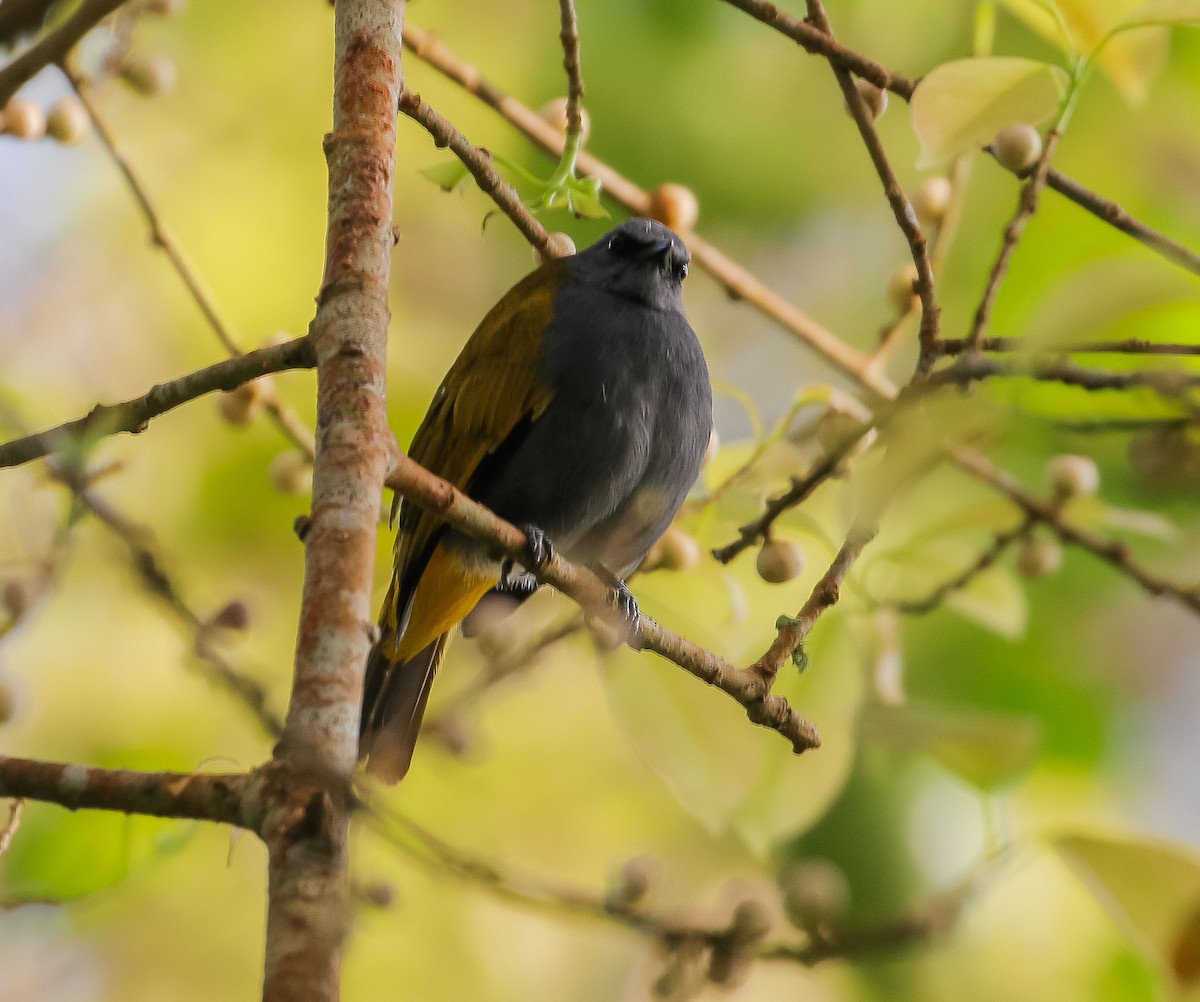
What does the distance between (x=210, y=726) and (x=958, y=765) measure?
8.72ft

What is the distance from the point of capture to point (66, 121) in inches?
129

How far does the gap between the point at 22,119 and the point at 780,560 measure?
1846mm

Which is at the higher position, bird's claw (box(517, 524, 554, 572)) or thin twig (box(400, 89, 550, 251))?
thin twig (box(400, 89, 550, 251))

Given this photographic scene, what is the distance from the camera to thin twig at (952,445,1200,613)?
283 centimetres

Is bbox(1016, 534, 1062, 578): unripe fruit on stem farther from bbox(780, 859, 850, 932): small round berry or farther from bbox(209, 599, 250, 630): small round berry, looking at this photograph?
bbox(209, 599, 250, 630): small round berry

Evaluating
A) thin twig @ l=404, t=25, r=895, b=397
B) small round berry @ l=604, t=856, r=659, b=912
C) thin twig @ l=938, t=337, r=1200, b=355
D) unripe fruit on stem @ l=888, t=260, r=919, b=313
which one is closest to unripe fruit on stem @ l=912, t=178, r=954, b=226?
unripe fruit on stem @ l=888, t=260, r=919, b=313

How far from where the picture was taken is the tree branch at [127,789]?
1.59 metres

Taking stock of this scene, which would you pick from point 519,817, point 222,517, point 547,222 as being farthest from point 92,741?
point 547,222

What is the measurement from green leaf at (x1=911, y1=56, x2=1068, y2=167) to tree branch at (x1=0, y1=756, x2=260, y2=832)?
1.62 meters

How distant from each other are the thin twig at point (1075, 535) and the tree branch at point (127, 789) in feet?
5.32

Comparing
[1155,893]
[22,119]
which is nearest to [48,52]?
[22,119]

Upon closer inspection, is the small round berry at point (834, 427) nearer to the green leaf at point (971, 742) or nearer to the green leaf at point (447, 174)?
the green leaf at point (971, 742)

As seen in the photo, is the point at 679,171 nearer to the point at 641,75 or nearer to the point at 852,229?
the point at 641,75

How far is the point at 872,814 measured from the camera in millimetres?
4535
